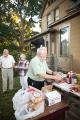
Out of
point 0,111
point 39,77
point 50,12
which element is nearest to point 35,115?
point 39,77


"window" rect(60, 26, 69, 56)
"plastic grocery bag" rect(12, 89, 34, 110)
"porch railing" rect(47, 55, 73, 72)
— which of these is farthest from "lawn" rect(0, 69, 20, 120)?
"window" rect(60, 26, 69, 56)

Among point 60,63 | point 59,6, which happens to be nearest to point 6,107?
point 60,63

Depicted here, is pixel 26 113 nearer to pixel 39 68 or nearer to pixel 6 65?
pixel 39 68

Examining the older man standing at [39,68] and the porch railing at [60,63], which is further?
the porch railing at [60,63]

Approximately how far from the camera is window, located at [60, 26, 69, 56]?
14847 millimetres

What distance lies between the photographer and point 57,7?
19.2 m

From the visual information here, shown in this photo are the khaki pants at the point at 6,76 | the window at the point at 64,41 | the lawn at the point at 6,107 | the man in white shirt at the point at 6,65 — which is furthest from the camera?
the window at the point at 64,41

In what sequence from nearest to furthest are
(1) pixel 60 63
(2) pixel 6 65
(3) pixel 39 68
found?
1. (3) pixel 39 68
2. (2) pixel 6 65
3. (1) pixel 60 63

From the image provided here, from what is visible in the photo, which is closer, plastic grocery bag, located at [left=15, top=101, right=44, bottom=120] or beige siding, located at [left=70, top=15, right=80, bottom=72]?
plastic grocery bag, located at [left=15, top=101, right=44, bottom=120]

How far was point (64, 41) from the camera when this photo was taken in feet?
50.4

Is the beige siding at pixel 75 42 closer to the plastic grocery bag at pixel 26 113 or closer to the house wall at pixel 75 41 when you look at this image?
the house wall at pixel 75 41

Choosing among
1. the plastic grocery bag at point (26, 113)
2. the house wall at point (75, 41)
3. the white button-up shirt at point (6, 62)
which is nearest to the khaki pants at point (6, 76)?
the white button-up shirt at point (6, 62)

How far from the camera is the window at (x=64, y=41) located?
14847 millimetres

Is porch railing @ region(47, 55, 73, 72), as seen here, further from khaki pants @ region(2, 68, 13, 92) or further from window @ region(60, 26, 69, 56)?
khaki pants @ region(2, 68, 13, 92)
